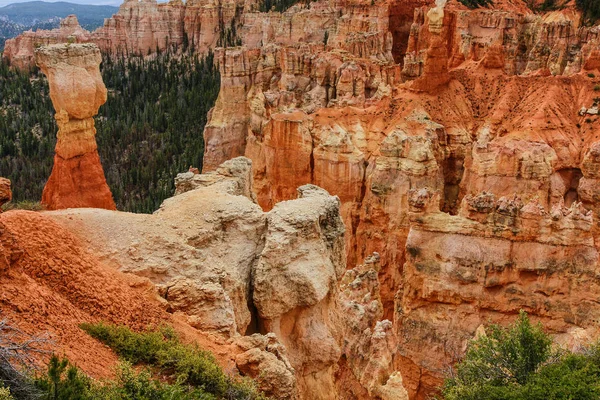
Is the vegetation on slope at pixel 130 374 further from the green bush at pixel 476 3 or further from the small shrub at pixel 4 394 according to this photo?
the green bush at pixel 476 3

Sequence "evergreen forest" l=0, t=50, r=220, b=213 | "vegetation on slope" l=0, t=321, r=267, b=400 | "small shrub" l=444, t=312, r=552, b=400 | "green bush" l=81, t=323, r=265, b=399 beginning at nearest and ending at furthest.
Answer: "vegetation on slope" l=0, t=321, r=267, b=400 < "green bush" l=81, t=323, r=265, b=399 < "small shrub" l=444, t=312, r=552, b=400 < "evergreen forest" l=0, t=50, r=220, b=213

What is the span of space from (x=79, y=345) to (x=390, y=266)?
20082mm

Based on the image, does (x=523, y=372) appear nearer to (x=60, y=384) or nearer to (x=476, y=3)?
(x=60, y=384)

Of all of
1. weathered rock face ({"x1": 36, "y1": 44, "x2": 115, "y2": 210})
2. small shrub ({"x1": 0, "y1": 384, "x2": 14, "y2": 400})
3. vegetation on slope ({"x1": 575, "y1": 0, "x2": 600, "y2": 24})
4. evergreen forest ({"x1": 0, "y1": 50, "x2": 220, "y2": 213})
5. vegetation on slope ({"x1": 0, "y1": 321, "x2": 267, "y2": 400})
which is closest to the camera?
small shrub ({"x1": 0, "y1": 384, "x2": 14, "y2": 400})

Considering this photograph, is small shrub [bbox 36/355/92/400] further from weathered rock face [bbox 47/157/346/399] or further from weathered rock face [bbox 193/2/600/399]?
weathered rock face [bbox 193/2/600/399]

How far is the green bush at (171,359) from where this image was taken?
316 inches

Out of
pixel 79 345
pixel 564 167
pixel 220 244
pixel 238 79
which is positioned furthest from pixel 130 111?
pixel 79 345

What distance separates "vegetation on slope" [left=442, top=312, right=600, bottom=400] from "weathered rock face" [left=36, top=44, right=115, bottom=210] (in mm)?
13068

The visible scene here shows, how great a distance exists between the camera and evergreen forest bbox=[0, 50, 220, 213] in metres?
43.2

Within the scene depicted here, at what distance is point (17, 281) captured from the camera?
782 centimetres

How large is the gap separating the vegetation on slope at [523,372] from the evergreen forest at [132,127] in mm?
26239

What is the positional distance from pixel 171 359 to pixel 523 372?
7.75m

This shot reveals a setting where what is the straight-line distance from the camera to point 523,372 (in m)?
12.0

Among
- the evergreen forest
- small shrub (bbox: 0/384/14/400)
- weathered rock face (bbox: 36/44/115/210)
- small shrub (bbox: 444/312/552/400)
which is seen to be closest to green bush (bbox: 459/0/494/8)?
the evergreen forest
